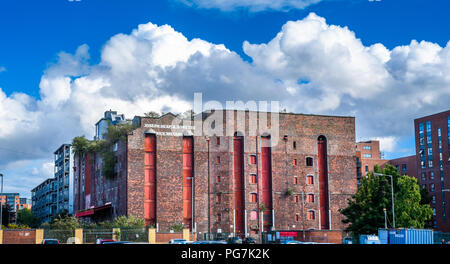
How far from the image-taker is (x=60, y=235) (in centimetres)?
6350

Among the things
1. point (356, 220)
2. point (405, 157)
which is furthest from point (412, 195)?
point (405, 157)

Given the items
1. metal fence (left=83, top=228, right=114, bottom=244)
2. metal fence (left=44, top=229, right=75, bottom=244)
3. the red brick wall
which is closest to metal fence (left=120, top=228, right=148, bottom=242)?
metal fence (left=83, top=228, right=114, bottom=244)

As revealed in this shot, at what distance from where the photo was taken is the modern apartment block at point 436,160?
134375 mm

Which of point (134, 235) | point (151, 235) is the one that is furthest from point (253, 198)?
point (151, 235)

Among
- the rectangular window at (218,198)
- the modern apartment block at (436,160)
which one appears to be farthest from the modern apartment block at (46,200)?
the modern apartment block at (436,160)

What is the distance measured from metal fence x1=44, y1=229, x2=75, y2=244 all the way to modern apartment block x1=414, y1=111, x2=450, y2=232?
9729 cm

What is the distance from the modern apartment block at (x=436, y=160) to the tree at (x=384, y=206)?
66191 millimetres

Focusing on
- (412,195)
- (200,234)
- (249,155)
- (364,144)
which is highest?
(364,144)

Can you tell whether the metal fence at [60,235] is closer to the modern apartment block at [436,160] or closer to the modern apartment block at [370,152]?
the modern apartment block at [436,160]

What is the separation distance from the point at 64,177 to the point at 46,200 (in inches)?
895

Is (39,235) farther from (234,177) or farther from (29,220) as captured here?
(29,220)

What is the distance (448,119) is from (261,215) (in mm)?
68582
